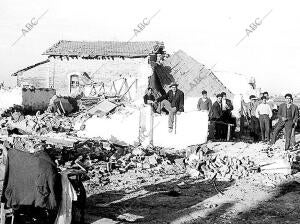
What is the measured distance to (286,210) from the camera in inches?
311

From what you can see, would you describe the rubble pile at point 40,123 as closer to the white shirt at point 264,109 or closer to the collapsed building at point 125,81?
the collapsed building at point 125,81

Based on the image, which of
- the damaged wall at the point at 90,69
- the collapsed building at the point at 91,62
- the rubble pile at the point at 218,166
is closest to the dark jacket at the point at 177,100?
the rubble pile at the point at 218,166

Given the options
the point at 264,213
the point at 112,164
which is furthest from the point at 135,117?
the point at 264,213

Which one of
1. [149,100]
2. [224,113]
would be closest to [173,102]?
[149,100]

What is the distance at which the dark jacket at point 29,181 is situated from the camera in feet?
17.5

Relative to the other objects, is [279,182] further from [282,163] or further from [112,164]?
[112,164]

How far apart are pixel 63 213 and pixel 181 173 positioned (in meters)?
5.76

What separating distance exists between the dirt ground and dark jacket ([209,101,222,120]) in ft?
13.8

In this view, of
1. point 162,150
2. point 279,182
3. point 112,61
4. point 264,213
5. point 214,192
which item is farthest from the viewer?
point 112,61

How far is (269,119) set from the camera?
14703 mm

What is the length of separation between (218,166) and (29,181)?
6.41 m

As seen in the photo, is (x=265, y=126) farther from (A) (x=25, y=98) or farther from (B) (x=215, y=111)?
(A) (x=25, y=98)

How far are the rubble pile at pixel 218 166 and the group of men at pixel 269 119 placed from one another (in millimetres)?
2498

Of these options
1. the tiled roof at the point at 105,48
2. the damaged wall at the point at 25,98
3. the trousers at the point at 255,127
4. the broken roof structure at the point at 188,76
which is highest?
the tiled roof at the point at 105,48
